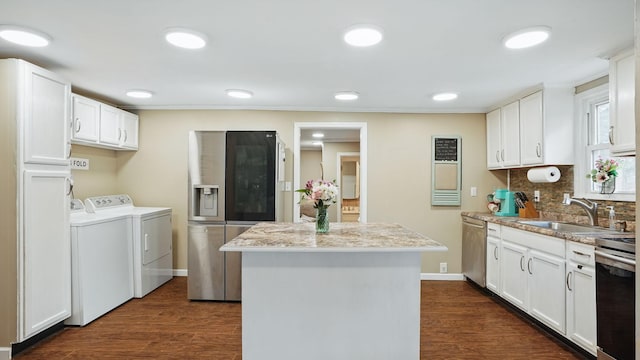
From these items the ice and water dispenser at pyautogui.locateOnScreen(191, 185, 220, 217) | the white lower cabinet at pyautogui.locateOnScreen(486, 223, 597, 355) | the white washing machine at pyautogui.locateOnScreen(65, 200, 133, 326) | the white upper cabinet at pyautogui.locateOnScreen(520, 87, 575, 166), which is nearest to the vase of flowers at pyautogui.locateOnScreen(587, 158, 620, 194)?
the white upper cabinet at pyautogui.locateOnScreen(520, 87, 575, 166)

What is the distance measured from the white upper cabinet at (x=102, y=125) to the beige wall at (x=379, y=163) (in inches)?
8.8

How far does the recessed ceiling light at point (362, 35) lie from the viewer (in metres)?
2.16

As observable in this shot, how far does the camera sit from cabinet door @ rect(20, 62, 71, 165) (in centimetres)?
253

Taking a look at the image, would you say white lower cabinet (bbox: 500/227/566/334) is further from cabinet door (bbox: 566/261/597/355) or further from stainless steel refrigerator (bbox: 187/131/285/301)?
stainless steel refrigerator (bbox: 187/131/285/301)

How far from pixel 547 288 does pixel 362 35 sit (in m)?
2.43

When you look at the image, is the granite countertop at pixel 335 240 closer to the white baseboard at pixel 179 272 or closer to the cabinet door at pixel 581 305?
the cabinet door at pixel 581 305

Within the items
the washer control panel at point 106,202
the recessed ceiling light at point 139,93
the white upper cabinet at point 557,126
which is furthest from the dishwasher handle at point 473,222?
the washer control panel at point 106,202

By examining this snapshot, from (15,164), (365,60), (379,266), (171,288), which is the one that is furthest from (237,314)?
(365,60)

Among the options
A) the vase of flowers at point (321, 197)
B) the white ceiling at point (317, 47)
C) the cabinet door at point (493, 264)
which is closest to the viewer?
the white ceiling at point (317, 47)

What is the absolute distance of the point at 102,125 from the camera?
377 cm

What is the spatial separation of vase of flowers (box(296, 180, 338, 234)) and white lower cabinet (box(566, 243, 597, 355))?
1.75m

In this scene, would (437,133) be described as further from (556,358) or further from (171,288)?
(171,288)

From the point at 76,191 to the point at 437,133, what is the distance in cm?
422

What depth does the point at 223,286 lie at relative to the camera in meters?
3.70
